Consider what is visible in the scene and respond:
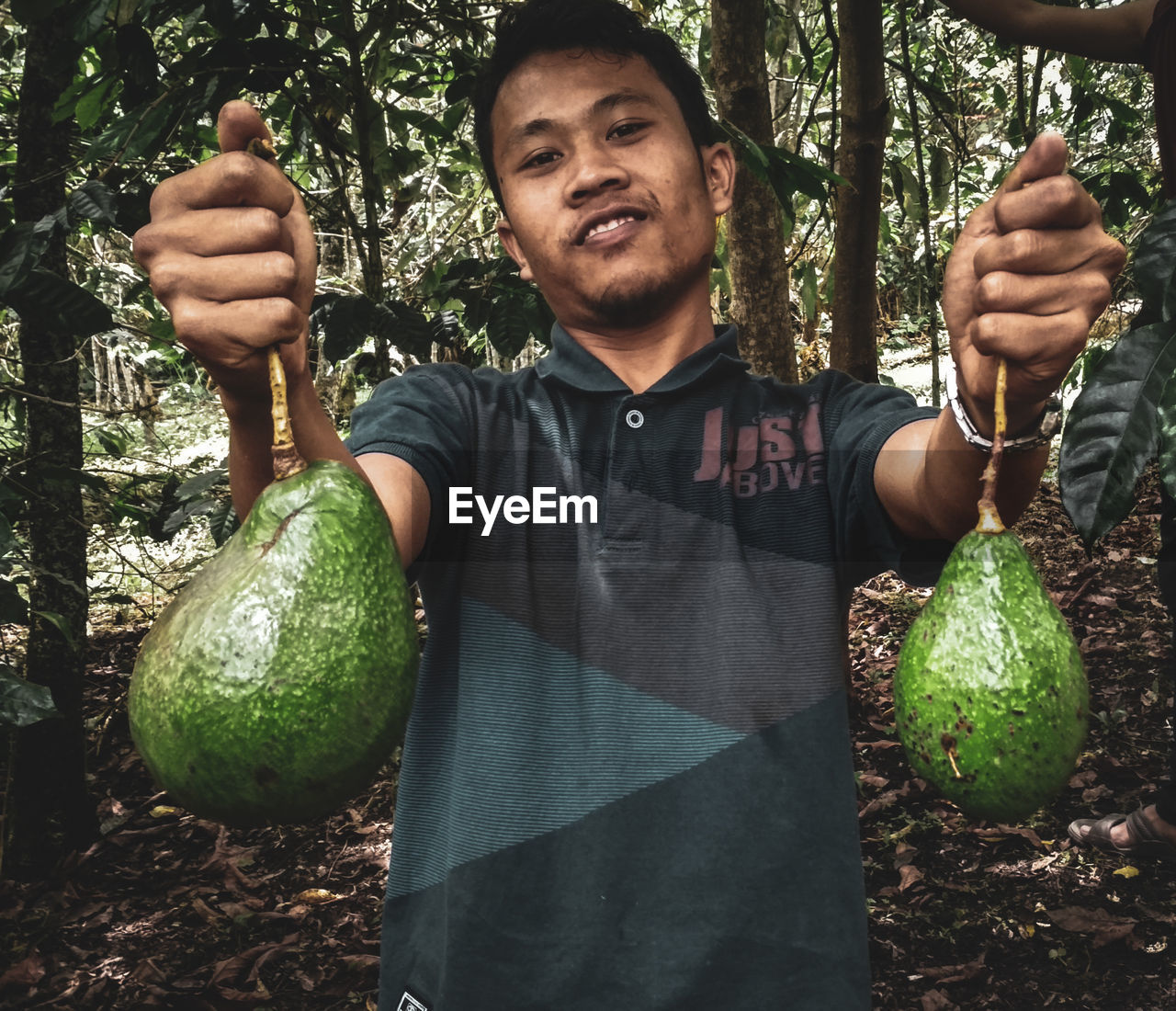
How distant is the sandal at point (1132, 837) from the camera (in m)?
2.41

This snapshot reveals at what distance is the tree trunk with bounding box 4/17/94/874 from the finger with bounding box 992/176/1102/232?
72.0 inches

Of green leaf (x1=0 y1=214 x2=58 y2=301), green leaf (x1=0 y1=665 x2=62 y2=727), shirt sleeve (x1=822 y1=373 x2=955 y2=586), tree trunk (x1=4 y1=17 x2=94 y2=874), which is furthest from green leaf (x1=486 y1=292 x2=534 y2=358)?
green leaf (x1=0 y1=665 x2=62 y2=727)

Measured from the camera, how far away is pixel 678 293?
1517 millimetres

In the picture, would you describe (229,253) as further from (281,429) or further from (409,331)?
(409,331)

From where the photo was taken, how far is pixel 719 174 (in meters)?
1.71

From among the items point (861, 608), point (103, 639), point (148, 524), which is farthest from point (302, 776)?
point (103, 639)

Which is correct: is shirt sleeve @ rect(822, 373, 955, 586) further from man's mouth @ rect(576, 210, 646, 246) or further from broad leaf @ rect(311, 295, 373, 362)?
broad leaf @ rect(311, 295, 373, 362)

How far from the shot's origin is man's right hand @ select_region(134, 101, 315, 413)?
0.80 m

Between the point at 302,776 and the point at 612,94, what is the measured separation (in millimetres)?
1124

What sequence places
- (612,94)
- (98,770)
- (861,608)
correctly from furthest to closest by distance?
1. (861,608)
2. (98,770)
3. (612,94)

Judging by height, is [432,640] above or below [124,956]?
above

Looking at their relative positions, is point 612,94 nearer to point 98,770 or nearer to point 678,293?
point 678,293

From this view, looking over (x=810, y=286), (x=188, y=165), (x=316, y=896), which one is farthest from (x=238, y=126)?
(x=810, y=286)

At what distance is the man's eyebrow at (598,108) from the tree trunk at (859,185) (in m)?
0.92
